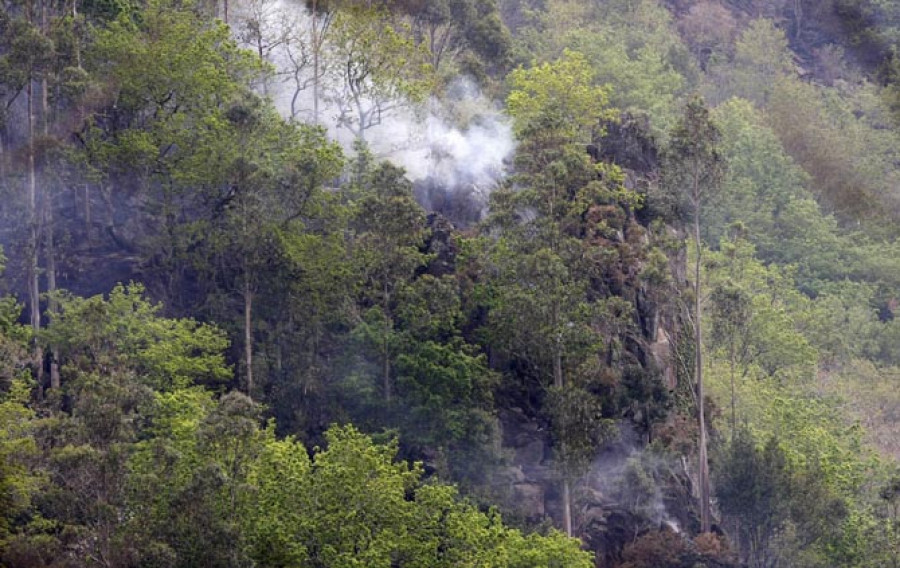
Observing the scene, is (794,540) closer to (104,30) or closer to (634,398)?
(634,398)

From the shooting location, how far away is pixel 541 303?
36000 millimetres

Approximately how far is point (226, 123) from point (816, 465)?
1722 cm

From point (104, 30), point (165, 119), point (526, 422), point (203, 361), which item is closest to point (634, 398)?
point (526, 422)

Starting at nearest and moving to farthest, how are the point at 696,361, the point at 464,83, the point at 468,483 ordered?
the point at 468,483
the point at 696,361
the point at 464,83

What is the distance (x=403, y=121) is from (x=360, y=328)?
11364 millimetres

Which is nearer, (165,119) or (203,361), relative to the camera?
(203,361)

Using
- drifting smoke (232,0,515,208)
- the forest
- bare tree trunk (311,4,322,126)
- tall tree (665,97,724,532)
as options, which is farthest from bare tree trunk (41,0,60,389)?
tall tree (665,97,724,532)

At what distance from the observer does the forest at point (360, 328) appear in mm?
28578

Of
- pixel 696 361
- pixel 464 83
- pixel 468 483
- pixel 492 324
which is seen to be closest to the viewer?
pixel 468 483

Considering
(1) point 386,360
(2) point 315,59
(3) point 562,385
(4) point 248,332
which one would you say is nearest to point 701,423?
(3) point 562,385

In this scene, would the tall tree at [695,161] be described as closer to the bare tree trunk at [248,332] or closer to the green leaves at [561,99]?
the green leaves at [561,99]

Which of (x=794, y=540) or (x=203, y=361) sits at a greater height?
(x=203, y=361)

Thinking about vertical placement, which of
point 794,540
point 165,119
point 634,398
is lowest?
point 794,540

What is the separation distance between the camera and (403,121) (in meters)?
45.7
